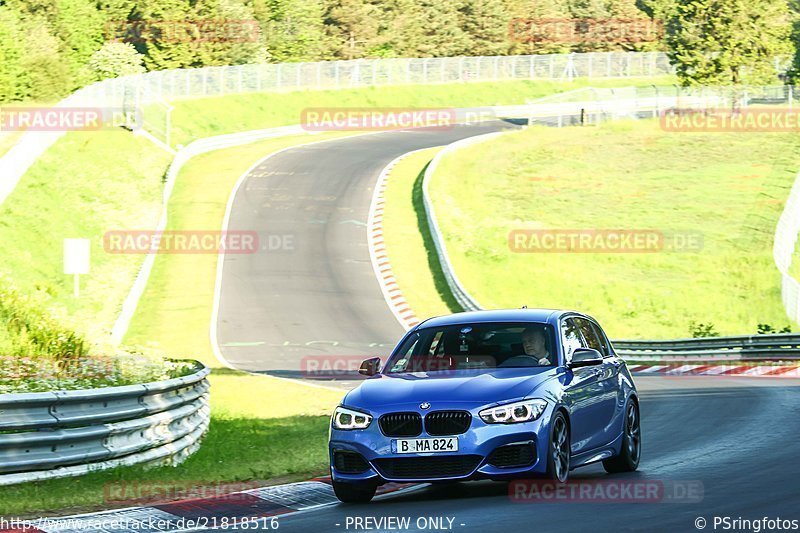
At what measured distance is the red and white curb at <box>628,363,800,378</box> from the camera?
33.0 meters

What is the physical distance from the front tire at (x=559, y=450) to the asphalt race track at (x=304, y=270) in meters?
18.8

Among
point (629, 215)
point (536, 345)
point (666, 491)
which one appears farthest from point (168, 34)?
point (666, 491)

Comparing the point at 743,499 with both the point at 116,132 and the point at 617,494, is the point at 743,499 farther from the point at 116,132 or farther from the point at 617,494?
the point at 116,132

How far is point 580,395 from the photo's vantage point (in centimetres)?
1203

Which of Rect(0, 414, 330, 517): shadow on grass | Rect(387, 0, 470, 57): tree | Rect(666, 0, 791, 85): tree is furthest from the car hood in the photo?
Rect(387, 0, 470, 57): tree

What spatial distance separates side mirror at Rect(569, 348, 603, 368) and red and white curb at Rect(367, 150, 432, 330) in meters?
20.1

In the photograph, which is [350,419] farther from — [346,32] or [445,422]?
[346,32]

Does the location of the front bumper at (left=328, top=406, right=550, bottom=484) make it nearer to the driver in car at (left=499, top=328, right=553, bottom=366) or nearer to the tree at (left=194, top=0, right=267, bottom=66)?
the driver in car at (left=499, top=328, right=553, bottom=366)

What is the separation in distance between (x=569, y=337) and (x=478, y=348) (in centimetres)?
100

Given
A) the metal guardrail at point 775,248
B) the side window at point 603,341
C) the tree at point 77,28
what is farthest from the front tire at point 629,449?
the tree at point 77,28

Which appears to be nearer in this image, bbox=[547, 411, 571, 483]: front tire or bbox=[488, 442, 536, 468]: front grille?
bbox=[488, 442, 536, 468]: front grille

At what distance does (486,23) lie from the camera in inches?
4749

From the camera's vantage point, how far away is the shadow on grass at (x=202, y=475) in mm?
11195

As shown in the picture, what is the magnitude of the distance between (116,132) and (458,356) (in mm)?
47744
